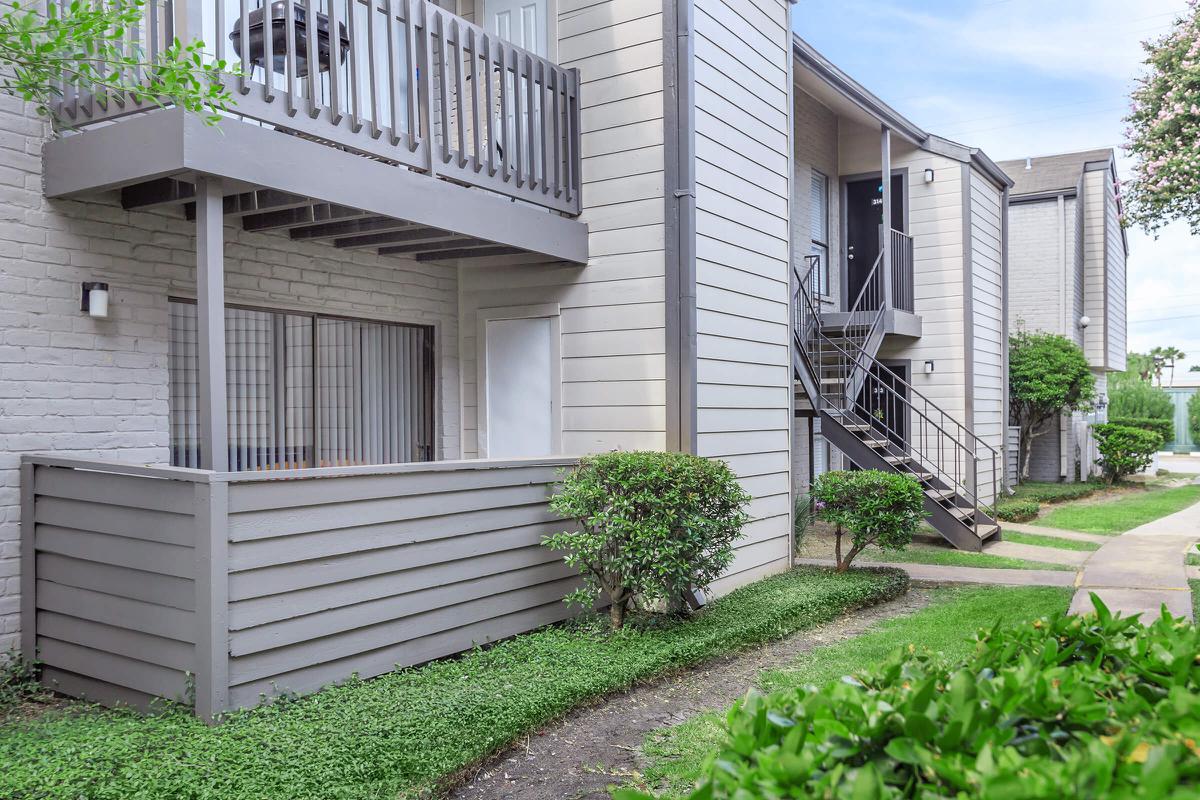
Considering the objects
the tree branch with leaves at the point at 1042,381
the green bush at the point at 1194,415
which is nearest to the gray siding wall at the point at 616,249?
the tree branch with leaves at the point at 1042,381

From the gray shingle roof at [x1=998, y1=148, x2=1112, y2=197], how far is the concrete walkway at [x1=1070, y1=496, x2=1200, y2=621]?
1059cm

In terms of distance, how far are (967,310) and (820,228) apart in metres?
2.46

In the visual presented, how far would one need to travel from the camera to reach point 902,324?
42.5 feet

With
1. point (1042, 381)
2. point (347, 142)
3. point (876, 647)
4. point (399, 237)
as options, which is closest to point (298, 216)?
point (347, 142)

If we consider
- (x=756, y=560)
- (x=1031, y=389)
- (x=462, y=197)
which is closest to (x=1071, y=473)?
(x=1031, y=389)

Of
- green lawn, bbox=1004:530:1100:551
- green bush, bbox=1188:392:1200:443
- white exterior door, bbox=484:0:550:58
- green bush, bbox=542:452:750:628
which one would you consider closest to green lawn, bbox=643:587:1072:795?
green bush, bbox=542:452:750:628

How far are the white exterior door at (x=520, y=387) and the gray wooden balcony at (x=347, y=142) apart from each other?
0.69m

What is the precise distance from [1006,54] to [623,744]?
170ft

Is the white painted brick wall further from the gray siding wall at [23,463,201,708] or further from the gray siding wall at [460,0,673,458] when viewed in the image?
the gray siding wall at [460,0,673,458]

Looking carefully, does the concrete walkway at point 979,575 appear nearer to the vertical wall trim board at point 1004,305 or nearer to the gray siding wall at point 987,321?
the gray siding wall at point 987,321

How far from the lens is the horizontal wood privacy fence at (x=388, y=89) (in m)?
4.79

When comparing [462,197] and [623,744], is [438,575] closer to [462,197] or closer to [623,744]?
[623,744]

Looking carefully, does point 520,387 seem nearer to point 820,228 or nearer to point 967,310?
point 820,228

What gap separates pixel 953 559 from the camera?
31.6ft
